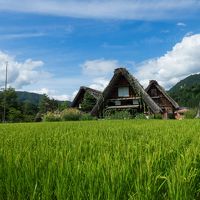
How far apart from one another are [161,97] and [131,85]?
9137mm

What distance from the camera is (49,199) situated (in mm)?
1770

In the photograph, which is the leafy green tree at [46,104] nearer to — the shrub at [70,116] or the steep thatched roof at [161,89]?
the steep thatched roof at [161,89]

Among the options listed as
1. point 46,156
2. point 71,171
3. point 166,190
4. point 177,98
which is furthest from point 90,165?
point 177,98

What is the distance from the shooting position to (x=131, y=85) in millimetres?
32938

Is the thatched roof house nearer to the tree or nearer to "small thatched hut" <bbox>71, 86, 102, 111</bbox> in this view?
"small thatched hut" <bbox>71, 86, 102, 111</bbox>

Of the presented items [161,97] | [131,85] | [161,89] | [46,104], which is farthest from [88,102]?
[46,104]

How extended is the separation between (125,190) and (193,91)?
250ft

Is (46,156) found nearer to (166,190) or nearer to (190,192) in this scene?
(166,190)

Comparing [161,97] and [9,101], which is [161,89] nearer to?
[161,97]

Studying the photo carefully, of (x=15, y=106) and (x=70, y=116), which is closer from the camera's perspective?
(x=70, y=116)

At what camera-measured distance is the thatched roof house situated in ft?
133

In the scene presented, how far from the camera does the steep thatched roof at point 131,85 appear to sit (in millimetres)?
31630

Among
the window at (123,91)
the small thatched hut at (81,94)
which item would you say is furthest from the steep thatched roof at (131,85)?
the small thatched hut at (81,94)

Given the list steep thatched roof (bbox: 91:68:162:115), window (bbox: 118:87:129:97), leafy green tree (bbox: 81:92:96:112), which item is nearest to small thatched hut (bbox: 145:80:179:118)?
leafy green tree (bbox: 81:92:96:112)
